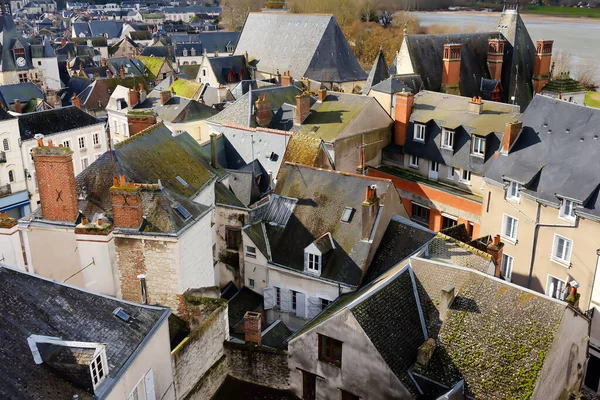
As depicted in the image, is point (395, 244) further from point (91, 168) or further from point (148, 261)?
point (91, 168)

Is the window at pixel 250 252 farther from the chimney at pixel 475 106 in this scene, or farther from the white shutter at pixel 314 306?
the chimney at pixel 475 106

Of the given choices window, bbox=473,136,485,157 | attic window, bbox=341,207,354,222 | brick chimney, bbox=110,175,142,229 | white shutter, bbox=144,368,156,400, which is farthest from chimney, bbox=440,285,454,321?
window, bbox=473,136,485,157

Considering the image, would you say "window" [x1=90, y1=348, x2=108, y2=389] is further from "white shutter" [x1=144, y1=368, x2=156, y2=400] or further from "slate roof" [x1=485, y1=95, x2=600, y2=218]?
"slate roof" [x1=485, y1=95, x2=600, y2=218]

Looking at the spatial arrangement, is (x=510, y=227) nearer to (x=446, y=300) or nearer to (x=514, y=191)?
(x=514, y=191)

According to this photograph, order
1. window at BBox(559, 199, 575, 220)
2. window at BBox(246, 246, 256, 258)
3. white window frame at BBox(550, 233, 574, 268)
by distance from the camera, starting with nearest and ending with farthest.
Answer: window at BBox(559, 199, 575, 220), white window frame at BBox(550, 233, 574, 268), window at BBox(246, 246, 256, 258)

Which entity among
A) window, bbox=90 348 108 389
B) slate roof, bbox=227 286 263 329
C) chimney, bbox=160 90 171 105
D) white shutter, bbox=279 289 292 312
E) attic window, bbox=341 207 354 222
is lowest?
slate roof, bbox=227 286 263 329

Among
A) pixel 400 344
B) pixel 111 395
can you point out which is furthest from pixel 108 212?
pixel 400 344

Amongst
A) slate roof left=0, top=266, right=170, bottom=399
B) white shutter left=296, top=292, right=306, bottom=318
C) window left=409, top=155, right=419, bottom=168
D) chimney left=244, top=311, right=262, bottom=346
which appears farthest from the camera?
window left=409, top=155, right=419, bottom=168
